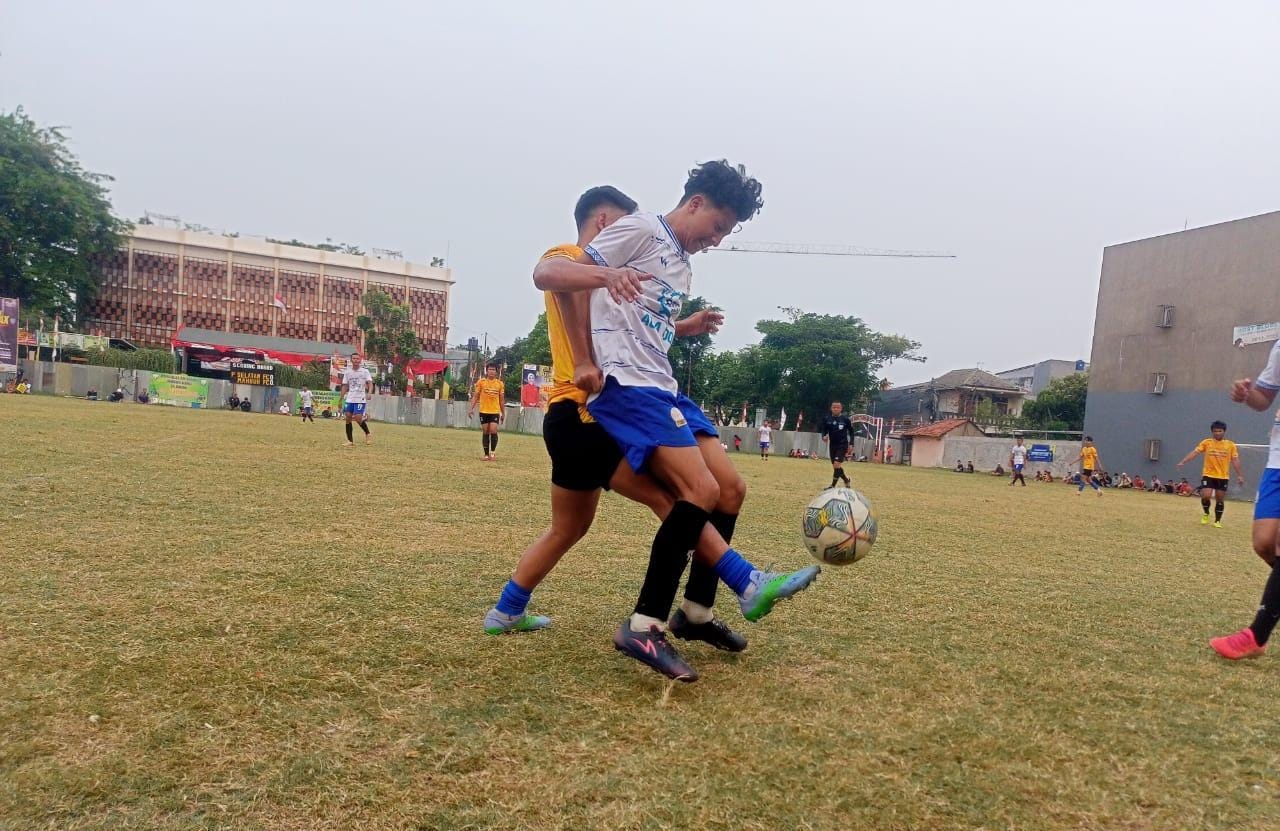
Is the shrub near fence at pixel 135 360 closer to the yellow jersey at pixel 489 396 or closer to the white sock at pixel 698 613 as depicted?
the yellow jersey at pixel 489 396

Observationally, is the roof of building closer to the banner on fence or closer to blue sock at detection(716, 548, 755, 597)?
the banner on fence

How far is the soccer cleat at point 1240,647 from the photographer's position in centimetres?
355

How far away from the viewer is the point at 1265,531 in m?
3.96

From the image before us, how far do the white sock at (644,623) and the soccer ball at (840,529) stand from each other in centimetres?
84

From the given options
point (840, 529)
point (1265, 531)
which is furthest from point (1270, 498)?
point (840, 529)

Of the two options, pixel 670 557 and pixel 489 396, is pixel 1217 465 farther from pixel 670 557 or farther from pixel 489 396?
pixel 670 557

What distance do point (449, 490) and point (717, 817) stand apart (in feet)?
24.4

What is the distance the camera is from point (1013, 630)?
386 cm

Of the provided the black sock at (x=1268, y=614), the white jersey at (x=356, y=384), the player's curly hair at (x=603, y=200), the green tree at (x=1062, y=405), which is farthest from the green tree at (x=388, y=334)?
the black sock at (x=1268, y=614)

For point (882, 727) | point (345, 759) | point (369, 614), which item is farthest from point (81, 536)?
point (882, 727)

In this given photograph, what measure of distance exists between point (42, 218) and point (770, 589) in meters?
62.0

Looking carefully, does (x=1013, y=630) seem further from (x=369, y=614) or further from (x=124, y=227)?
(x=124, y=227)

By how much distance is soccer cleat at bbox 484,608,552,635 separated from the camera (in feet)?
10.8

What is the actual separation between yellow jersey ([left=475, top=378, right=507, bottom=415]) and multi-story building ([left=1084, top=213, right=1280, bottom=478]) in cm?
2884
